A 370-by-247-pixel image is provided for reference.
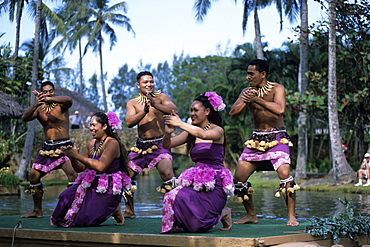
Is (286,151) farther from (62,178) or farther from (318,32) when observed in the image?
(62,178)

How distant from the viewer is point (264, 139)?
589 centimetres

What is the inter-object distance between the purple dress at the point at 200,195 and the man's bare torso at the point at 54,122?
239 cm

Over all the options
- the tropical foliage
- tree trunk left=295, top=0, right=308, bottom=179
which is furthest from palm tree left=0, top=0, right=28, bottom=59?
tree trunk left=295, top=0, right=308, bottom=179

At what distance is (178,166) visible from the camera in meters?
34.6

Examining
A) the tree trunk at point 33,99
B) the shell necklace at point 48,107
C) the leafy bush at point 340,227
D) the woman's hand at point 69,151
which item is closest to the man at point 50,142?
the shell necklace at point 48,107

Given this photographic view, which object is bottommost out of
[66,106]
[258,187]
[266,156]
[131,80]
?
[258,187]

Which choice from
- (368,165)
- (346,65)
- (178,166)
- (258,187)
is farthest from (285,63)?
(178,166)

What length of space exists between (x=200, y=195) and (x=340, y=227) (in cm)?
125

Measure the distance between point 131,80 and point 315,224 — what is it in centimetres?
6565

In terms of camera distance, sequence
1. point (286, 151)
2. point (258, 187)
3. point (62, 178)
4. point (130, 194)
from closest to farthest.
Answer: point (286, 151)
point (130, 194)
point (258, 187)
point (62, 178)

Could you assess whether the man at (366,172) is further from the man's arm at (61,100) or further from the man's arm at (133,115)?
the man's arm at (61,100)

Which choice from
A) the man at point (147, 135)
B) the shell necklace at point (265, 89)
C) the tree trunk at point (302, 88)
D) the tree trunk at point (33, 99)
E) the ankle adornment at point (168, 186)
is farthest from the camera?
the tree trunk at point (33, 99)

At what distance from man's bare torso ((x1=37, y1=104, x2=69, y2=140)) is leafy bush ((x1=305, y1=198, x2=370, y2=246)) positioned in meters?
3.42

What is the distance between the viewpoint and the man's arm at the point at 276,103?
5.64 meters
